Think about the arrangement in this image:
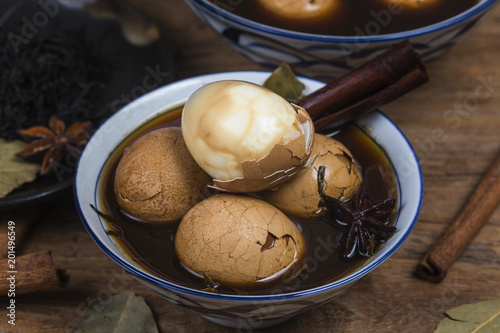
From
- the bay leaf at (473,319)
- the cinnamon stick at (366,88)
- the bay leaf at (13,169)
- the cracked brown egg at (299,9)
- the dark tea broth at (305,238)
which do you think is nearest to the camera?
the dark tea broth at (305,238)

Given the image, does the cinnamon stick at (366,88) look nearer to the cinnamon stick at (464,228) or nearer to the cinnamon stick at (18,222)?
the cinnamon stick at (464,228)

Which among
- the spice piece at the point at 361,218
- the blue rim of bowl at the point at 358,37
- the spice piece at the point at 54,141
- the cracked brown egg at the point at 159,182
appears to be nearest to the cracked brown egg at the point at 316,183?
the spice piece at the point at 361,218

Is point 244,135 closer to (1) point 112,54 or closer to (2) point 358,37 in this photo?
(2) point 358,37

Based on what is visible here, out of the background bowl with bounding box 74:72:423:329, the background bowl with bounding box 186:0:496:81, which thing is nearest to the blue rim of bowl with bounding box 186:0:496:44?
the background bowl with bounding box 186:0:496:81

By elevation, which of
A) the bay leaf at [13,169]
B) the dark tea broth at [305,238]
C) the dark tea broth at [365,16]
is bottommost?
the bay leaf at [13,169]

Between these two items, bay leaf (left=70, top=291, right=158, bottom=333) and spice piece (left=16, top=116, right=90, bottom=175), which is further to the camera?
spice piece (left=16, top=116, right=90, bottom=175)

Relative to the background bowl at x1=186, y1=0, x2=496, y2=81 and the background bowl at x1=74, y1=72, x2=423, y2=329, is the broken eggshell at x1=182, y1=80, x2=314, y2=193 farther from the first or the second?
the background bowl at x1=186, y1=0, x2=496, y2=81

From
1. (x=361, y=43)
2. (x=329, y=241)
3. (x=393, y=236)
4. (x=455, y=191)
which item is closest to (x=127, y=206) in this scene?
(x=329, y=241)
